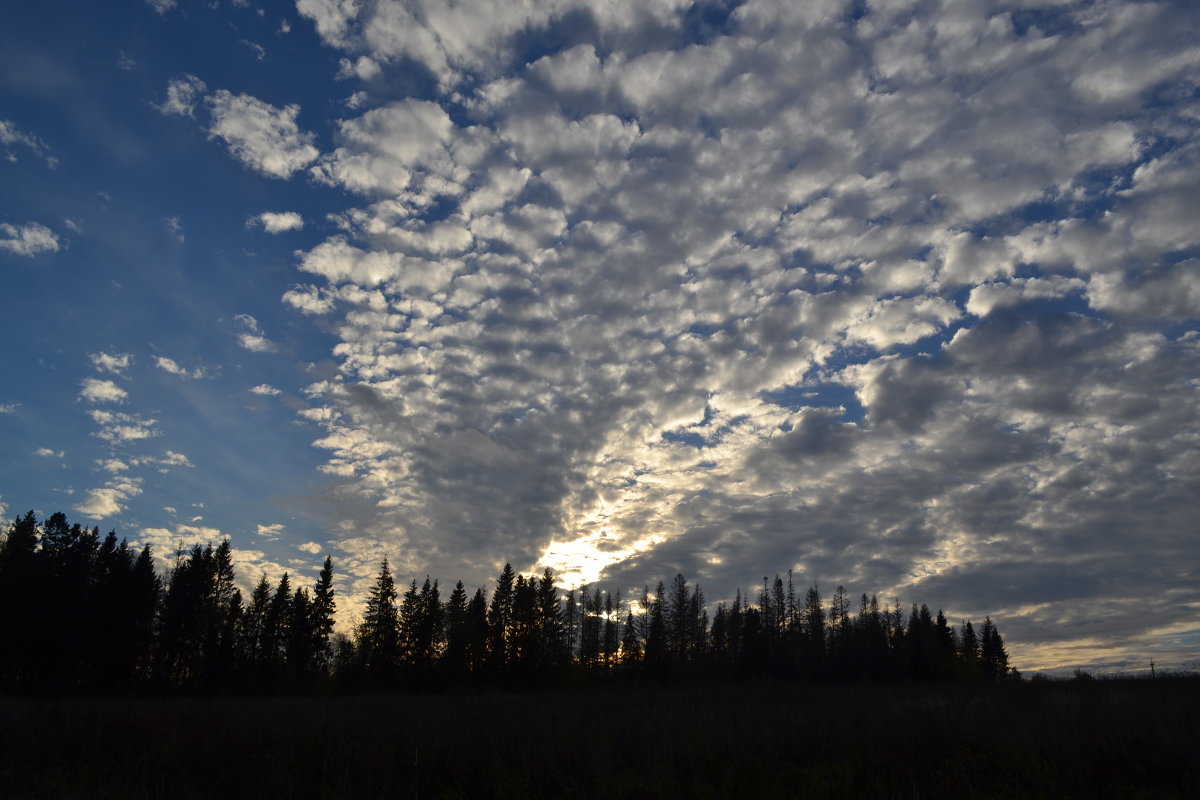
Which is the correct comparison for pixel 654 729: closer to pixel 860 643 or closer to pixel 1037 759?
pixel 1037 759

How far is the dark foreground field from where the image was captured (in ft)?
39.0

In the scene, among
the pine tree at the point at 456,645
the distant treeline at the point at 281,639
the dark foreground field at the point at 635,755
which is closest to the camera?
the dark foreground field at the point at 635,755

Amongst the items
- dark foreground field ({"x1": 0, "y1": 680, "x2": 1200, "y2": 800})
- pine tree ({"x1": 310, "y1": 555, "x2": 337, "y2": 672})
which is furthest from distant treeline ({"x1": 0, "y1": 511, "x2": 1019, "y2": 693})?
dark foreground field ({"x1": 0, "y1": 680, "x2": 1200, "y2": 800})

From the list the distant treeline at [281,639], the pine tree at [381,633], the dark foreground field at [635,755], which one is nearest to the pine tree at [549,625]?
the distant treeline at [281,639]

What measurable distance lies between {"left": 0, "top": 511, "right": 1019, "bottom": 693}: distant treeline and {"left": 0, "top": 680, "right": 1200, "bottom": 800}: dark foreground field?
37.3 m

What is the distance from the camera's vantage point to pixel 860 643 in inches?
3492

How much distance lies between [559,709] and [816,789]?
11011 mm

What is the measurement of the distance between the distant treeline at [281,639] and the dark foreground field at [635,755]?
3729 cm

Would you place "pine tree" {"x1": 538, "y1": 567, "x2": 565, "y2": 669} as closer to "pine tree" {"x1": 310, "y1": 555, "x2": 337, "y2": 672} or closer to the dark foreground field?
"pine tree" {"x1": 310, "y1": 555, "x2": 337, "y2": 672}

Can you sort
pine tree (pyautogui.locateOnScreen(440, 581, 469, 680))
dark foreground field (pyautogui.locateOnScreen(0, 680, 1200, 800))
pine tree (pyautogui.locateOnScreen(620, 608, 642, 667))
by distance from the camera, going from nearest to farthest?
dark foreground field (pyautogui.locateOnScreen(0, 680, 1200, 800)) < pine tree (pyautogui.locateOnScreen(440, 581, 469, 680)) < pine tree (pyautogui.locateOnScreen(620, 608, 642, 667))

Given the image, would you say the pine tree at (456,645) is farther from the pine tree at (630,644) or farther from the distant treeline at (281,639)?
the pine tree at (630,644)

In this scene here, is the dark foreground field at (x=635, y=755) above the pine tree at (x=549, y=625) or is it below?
below

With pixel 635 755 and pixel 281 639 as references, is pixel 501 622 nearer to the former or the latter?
pixel 281 639

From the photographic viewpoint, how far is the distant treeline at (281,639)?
46688 mm
